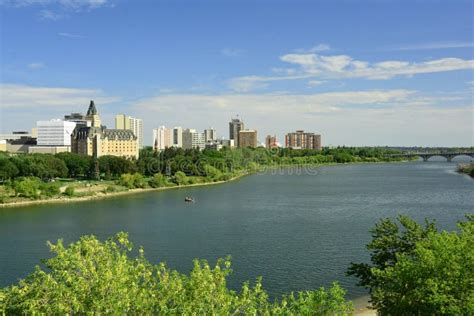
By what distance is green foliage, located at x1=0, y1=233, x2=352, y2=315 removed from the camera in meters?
4.40

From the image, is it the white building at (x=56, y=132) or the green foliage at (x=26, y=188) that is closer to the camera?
the green foliage at (x=26, y=188)

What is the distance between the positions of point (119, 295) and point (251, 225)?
41.7 feet

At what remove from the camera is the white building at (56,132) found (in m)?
56.6

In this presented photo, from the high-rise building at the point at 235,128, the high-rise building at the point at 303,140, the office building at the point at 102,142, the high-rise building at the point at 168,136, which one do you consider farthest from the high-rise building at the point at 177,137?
the office building at the point at 102,142

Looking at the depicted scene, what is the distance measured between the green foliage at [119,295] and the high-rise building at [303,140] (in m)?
101

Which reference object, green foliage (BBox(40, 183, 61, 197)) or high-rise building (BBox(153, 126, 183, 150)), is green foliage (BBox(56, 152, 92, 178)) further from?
high-rise building (BBox(153, 126, 183, 150))

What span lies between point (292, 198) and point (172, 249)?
12.8 meters

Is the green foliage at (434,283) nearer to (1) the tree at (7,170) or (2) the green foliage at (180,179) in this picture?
(1) the tree at (7,170)

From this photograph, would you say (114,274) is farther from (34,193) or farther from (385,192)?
(385,192)

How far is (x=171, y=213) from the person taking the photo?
20719 millimetres

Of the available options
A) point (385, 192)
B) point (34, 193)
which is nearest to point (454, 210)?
→ point (385, 192)

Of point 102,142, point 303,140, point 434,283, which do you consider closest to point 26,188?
point 434,283

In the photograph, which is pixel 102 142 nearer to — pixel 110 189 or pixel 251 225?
pixel 110 189

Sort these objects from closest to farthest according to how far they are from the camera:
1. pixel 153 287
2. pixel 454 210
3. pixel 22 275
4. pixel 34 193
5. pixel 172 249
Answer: pixel 153 287 → pixel 22 275 → pixel 172 249 → pixel 454 210 → pixel 34 193
